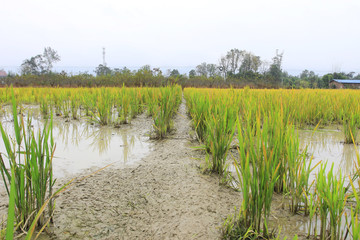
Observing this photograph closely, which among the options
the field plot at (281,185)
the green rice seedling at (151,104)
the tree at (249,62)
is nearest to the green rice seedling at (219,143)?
the field plot at (281,185)

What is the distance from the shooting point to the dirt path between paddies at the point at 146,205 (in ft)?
3.20

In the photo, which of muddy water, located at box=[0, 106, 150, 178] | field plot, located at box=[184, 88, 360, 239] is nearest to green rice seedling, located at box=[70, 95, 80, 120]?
muddy water, located at box=[0, 106, 150, 178]

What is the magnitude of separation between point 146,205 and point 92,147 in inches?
49.7

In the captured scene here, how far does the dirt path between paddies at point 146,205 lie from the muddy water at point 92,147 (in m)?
0.24

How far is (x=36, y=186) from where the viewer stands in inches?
35.0

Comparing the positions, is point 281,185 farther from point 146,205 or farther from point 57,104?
point 57,104

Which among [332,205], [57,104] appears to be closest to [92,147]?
[332,205]

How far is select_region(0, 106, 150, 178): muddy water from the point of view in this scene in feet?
5.74

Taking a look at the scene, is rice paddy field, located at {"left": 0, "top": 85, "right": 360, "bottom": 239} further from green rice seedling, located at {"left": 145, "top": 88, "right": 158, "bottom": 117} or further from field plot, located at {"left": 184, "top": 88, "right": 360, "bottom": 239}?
green rice seedling, located at {"left": 145, "top": 88, "right": 158, "bottom": 117}

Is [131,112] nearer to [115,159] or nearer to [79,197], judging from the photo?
[115,159]

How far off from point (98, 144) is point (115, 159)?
0.54 m

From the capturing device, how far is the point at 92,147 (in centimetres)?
224

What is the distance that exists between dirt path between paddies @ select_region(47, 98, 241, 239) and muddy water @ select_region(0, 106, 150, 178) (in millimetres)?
237

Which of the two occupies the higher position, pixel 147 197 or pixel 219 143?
pixel 219 143
